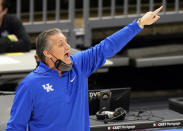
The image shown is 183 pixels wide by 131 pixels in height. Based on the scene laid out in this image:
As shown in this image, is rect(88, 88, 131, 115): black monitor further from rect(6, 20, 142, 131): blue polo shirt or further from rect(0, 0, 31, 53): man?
rect(0, 0, 31, 53): man

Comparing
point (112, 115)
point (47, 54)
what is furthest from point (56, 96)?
point (112, 115)

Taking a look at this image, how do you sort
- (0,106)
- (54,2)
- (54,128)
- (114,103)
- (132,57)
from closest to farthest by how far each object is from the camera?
(54,128), (0,106), (114,103), (132,57), (54,2)

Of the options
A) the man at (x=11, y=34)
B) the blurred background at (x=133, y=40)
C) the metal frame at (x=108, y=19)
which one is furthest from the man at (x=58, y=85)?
the metal frame at (x=108, y=19)

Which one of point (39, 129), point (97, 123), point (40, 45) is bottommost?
point (97, 123)

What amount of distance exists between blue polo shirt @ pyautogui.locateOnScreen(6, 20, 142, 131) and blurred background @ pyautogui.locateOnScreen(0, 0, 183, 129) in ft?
11.8

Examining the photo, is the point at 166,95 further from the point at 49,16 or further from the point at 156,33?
the point at 49,16

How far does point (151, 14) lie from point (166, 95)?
418cm

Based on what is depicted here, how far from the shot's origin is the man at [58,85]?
8.72 ft

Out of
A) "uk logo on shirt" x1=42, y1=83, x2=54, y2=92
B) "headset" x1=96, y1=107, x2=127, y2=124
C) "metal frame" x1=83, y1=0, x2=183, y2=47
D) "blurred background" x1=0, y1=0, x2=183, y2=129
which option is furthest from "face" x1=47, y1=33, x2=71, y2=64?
"metal frame" x1=83, y1=0, x2=183, y2=47

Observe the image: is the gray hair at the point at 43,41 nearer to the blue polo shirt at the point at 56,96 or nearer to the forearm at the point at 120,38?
the blue polo shirt at the point at 56,96

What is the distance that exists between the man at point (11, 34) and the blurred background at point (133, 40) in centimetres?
78

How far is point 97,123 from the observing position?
11.9 ft

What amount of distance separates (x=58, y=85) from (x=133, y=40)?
4238 millimetres

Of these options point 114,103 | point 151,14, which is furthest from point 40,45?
point 114,103
